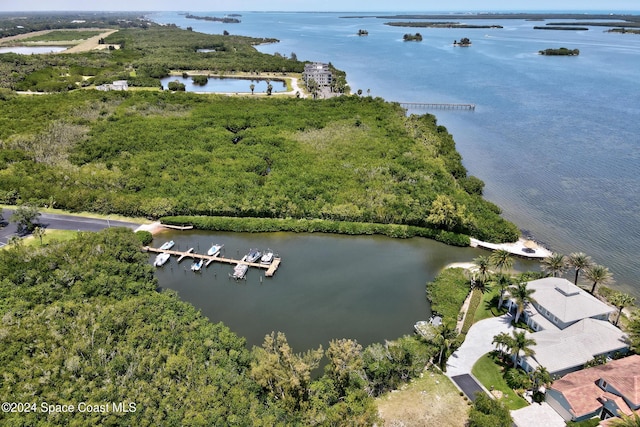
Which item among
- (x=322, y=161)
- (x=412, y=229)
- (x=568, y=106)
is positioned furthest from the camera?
(x=568, y=106)

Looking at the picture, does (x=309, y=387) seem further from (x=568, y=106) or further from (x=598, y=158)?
(x=568, y=106)

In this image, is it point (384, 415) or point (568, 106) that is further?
point (568, 106)

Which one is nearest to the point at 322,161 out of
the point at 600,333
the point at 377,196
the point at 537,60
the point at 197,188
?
the point at 377,196

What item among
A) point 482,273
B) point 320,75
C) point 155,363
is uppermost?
point 320,75

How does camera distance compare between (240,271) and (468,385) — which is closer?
(468,385)

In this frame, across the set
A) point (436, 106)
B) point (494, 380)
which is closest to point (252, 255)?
point (494, 380)

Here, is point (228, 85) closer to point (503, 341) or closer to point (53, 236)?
point (53, 236)

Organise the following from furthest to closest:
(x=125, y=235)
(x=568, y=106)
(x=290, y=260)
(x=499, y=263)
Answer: (x=568, y=106)
(x=290, y=260)
(x=125, y=235)
(x=499, y=263)
